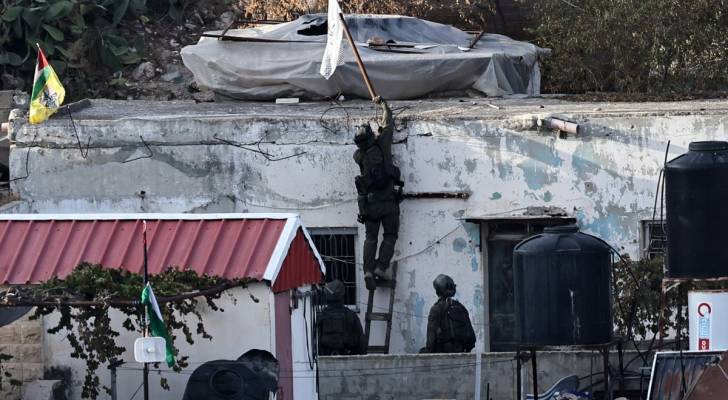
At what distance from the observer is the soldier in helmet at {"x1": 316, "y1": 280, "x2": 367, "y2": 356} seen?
18297mm

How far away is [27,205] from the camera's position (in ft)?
67.9

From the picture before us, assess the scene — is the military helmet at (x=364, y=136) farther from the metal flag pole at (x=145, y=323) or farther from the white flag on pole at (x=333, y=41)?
the metal flag pole at (x=145, y=323)

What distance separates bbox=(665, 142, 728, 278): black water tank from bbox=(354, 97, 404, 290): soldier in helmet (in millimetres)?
4994

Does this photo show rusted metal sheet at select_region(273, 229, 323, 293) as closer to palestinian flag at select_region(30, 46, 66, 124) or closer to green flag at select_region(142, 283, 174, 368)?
green flag at select_region(142, 283, 174, 368)

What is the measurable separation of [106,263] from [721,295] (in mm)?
5797

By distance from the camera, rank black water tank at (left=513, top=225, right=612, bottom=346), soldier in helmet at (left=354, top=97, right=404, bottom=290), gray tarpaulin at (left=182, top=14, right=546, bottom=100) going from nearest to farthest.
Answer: black water tank at (left=513, top=225, right=612, bottom=346) → soldier in helmet at (left=354, top=97, right=404, bottom=290) → gray tarpaulin at (left=182, top=14, right=546, bottom=100)

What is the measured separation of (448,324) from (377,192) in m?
2.31

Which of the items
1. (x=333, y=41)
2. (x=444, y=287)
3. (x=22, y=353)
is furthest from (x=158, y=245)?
(x=333, y=41)

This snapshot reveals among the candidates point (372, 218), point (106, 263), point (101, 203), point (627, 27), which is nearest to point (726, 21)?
point (627, 27)

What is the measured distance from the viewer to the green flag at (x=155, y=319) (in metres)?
14.2

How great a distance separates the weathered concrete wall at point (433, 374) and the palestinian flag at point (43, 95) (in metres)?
5.47

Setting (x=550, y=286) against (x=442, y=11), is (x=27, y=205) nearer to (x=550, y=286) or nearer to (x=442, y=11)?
(x=550, y=286)


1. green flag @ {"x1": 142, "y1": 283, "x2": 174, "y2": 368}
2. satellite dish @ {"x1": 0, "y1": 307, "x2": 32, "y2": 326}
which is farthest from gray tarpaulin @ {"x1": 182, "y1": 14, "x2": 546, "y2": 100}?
green flag @ {"x1": 142, "y1": 283, "x2": 174, "y2": 368}

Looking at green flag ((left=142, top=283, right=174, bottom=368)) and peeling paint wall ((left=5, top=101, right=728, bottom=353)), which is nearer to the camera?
green flag ((left=142, top=283, right=174, bottom=368))
